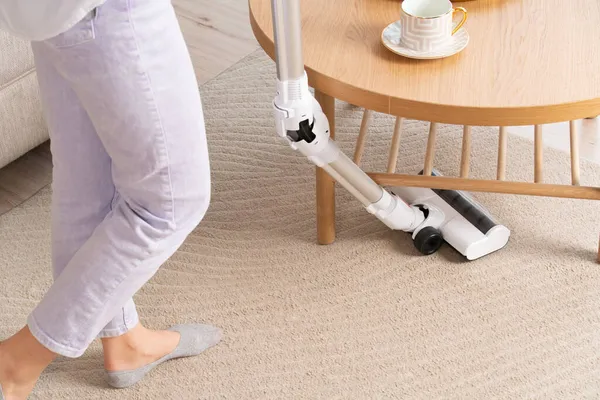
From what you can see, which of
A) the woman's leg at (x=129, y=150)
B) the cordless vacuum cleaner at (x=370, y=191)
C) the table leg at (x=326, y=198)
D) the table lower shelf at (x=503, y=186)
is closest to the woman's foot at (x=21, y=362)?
the woman's leg at (x=129, y=150)

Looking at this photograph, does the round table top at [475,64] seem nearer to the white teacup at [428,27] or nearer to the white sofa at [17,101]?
the white teacup at [428,27]

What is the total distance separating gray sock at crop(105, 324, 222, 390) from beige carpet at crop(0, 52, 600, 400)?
21 mm

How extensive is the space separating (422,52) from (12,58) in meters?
1.01

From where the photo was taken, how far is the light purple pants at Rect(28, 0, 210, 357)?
1073mm

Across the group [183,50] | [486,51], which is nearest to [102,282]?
[183,50]

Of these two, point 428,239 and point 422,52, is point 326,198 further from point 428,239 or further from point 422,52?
point 422,52

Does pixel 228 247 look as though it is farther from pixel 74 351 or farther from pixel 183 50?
pixel 183 50

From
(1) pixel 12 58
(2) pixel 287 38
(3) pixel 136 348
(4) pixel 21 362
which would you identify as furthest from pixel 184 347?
(1) pixel 12 58

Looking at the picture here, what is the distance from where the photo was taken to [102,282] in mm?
1309

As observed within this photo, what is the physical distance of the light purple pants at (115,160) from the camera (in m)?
1.07

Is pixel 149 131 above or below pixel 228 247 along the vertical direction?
above

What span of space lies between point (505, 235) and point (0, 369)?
3.66ft

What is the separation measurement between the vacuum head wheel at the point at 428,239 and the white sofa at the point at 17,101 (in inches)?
39.6

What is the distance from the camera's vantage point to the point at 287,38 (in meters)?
1.24
